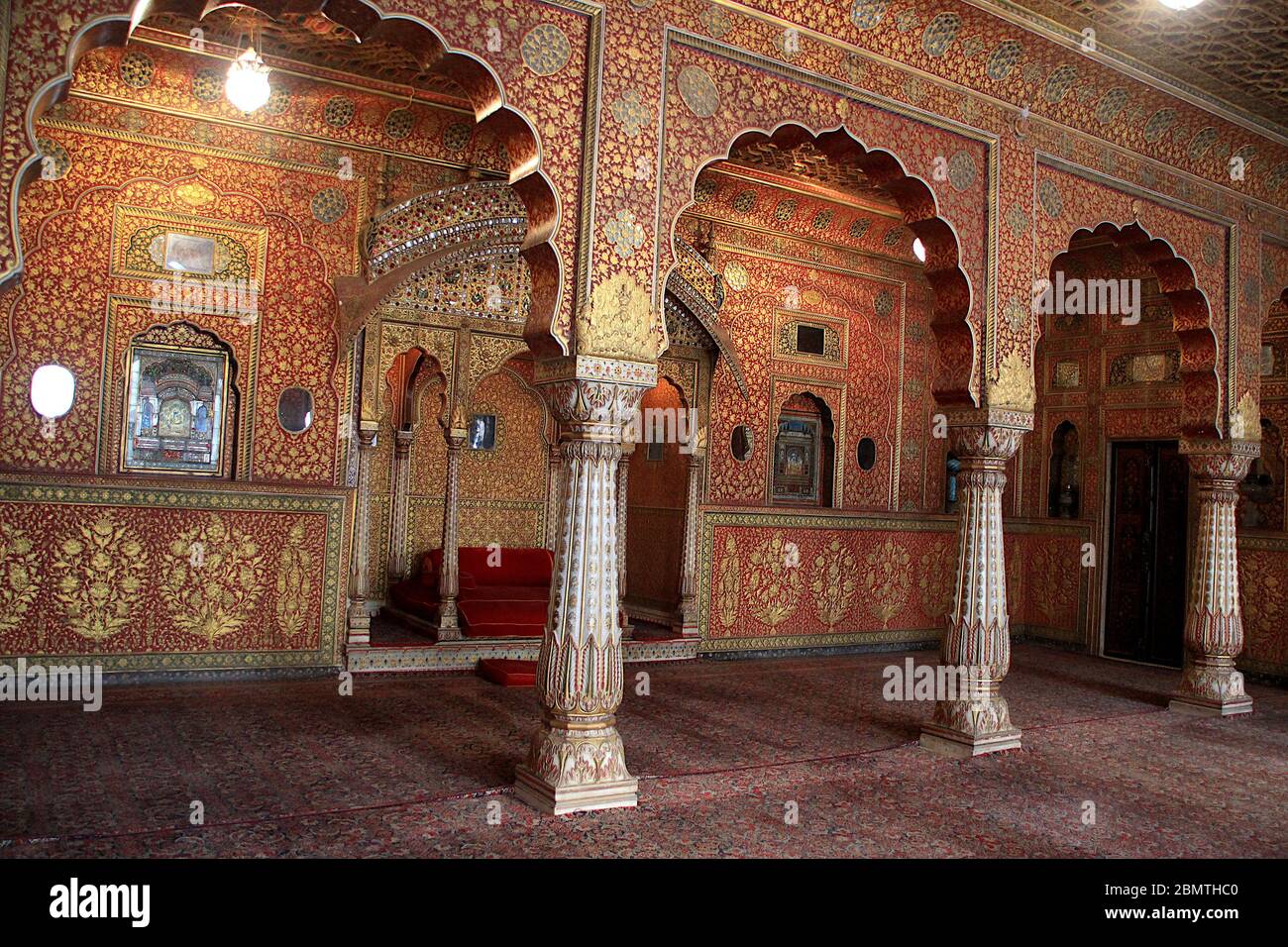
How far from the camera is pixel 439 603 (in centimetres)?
823

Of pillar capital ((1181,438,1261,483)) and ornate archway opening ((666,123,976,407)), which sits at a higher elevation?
ornate archway opening ((666,123,976,407))

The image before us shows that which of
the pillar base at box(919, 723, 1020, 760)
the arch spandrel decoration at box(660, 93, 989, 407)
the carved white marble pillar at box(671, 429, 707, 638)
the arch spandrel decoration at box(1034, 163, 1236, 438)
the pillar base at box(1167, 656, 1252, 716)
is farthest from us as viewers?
the carved white marble pillar at box(671, 429, 707, 638)

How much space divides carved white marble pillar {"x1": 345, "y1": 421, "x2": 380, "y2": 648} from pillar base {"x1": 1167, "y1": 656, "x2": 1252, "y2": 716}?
660 centimetres

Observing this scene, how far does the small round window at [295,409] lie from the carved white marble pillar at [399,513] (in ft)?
7.04

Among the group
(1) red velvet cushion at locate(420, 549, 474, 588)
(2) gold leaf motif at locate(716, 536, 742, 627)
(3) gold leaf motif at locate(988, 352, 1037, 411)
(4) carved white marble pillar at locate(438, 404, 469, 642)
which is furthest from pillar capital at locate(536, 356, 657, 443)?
(2) gold leaf motif at locate(716, 536, 742, 627)

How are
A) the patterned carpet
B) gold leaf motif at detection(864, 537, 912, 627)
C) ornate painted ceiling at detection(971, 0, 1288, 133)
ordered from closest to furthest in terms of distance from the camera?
the patterned carpet, ornate painted ceiling at detection(971, 0, 1288, 133), gold leaf motif at detection(864, 537, 912, 627)

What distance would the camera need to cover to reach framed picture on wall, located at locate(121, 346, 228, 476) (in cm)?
741

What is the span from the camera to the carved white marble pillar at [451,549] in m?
8.24

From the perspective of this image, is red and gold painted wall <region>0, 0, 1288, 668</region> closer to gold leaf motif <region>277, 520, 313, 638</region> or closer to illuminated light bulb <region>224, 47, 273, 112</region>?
gold leaf motif <region>277, 520, 313, 638</region>

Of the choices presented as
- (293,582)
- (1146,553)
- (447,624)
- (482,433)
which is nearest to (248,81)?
(293,582)

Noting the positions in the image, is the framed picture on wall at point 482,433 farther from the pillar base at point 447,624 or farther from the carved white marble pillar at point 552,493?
the pillar base at point 447,624

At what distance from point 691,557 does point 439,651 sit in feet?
8.43

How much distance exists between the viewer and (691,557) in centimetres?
Answer: 942

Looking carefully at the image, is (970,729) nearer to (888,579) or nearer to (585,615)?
(585,615)
